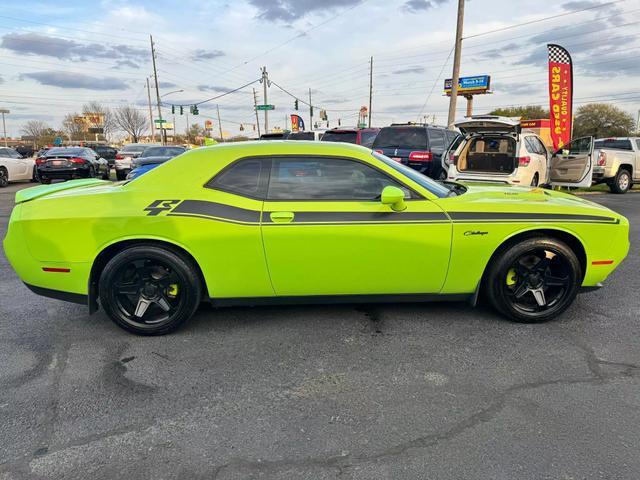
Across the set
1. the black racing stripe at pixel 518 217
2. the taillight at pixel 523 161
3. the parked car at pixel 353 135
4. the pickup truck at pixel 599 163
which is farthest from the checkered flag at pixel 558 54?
the black racing stripe at pixel 518 217

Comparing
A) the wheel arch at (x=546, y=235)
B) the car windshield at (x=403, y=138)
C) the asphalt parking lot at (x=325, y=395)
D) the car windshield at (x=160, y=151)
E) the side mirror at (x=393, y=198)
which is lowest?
the asphalt parking lot at (x=325, y=395)

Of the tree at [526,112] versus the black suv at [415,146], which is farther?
the tree at [526,112]

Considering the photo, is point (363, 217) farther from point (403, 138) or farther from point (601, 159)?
point (601, 159)

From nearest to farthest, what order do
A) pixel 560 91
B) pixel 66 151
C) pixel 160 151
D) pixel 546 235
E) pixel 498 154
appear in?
pixel 546 235 → pixel 498 154 → pixel 560 91 → pixel 160 151 → pixel 66 151

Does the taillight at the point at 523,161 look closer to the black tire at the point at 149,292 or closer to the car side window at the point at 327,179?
the car side window at the point at 327,179

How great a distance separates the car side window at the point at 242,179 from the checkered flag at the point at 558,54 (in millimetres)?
13722

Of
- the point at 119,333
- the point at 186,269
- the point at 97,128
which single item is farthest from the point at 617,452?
the point at 97,128

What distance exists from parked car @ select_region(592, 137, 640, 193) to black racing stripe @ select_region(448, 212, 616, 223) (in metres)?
10.7

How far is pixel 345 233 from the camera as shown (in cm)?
316

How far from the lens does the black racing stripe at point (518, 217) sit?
10.7 ft

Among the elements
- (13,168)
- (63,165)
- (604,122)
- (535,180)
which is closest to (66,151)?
(63,165)

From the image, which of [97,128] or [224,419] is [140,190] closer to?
[224,419]

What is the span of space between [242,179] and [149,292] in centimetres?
115

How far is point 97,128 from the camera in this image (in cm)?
7794
